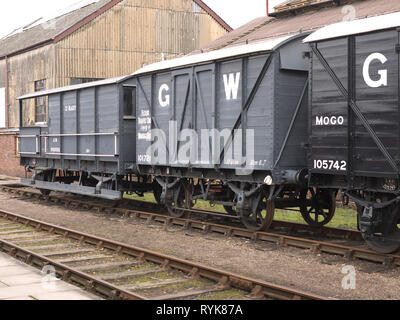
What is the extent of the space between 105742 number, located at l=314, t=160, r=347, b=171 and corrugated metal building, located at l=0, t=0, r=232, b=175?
22.0m

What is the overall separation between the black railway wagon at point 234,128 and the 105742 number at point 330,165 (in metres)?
0.93

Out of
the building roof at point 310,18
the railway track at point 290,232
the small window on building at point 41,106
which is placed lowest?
the railway track at point 290,232

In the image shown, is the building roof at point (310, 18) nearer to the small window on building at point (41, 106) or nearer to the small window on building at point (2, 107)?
the small window on building at point (41, 106)

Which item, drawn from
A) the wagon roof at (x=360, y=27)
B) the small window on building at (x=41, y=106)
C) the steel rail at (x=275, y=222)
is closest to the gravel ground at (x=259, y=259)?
the steel rail at (x=275, y=222)

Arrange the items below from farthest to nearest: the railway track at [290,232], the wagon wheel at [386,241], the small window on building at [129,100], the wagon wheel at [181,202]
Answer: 1. the small window on building at [129,100]
2. the wagon wheel at [181,202]
3. the railway track at [290,232]
4. the wagon wheel at [386,241]

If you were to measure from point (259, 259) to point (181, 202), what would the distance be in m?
4.78

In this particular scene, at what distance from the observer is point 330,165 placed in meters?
9.81

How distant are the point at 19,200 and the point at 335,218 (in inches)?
446

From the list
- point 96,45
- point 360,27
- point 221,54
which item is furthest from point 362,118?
point 96,45

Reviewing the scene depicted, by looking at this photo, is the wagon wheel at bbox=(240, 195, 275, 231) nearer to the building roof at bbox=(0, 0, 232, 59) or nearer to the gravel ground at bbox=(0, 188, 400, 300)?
the gravel ground at bbox=(0, 188, 400, 300)

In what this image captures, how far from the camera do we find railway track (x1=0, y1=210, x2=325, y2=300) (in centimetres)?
746

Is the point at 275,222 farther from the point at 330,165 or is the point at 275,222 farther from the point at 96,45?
the point at 96,45

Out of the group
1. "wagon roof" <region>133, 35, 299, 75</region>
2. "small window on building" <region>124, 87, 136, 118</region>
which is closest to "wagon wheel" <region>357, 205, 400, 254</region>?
"wagon roof" <region>133, 35, 299, 75</region>

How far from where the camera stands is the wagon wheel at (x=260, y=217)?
Result: 11.8 meters
